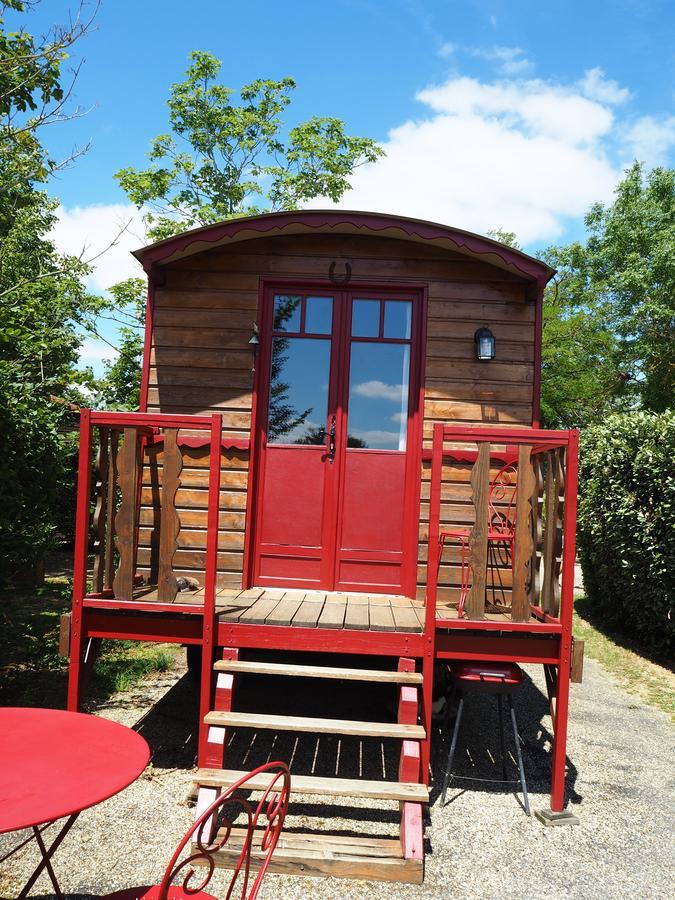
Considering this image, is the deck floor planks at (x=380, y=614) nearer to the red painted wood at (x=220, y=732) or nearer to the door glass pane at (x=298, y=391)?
the red painted wood at (x=220, y=732)

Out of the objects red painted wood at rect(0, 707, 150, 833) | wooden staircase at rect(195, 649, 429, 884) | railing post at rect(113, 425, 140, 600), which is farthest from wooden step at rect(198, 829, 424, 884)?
railing post at rect(113, 425, 140, 600)

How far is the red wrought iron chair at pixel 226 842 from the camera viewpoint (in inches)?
54.6

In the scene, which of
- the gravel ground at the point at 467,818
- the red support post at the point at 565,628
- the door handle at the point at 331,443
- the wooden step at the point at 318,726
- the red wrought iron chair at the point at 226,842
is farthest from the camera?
the door handle at the point at 331,443

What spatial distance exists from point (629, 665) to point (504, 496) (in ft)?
12.1

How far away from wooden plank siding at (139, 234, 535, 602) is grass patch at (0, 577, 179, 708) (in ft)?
4.39

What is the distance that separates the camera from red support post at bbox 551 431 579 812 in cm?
321

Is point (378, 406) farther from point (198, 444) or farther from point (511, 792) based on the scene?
point (511, 792)

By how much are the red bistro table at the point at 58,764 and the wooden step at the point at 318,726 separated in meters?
1.06

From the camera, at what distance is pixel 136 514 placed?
11.7 feet

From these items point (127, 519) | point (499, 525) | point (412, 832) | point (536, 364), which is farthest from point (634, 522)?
point (127, 519)

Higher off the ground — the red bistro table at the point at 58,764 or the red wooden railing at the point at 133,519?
the red wooden railing at the point at 133,519

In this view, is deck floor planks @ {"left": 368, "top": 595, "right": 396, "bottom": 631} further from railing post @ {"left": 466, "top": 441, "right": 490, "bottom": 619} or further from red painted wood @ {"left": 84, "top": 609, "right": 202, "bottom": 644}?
red painted wood @ {"left": 84, "top": 609, "right": 202, "bottom": 644}

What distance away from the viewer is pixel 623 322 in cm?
1805

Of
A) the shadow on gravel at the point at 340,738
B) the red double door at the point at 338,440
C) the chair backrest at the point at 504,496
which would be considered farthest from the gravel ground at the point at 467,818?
the chair backrest at the point at 504,496
